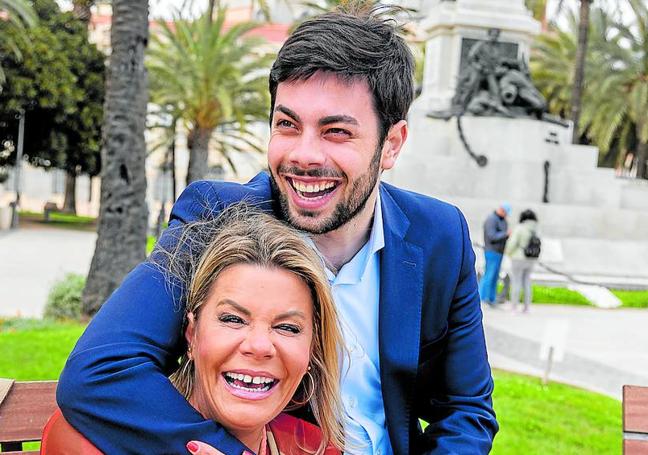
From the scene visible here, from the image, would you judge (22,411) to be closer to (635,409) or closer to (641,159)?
(635,409)

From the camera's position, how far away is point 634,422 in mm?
3152

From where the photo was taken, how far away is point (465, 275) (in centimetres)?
266

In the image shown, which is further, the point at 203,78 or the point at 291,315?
the point at 203,78

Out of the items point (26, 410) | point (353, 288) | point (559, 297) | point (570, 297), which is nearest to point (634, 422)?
point (353, 288)

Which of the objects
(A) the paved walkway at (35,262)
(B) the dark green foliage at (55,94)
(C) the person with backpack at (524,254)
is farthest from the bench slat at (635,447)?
(B) the dark green foliage at (55,94)

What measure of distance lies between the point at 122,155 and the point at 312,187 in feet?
24.6

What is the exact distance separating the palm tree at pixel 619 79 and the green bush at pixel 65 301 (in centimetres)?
2738

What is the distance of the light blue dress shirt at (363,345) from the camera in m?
2.54

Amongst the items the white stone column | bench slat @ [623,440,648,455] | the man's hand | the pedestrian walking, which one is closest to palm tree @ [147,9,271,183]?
the white stone column

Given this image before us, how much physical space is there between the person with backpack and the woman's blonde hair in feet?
35.4

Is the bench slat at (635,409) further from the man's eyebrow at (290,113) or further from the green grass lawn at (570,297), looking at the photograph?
the green grass lawn at (570,297)

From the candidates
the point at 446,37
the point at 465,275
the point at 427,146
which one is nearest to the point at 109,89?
the point at 465,275

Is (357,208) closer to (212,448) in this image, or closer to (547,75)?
(212,448)

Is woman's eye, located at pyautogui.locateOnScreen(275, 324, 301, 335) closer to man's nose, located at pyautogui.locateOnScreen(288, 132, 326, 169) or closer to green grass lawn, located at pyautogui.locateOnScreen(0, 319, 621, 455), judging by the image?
man's nose, located at pyautogui.locateOnScreen(288, 132, 326, 169)
